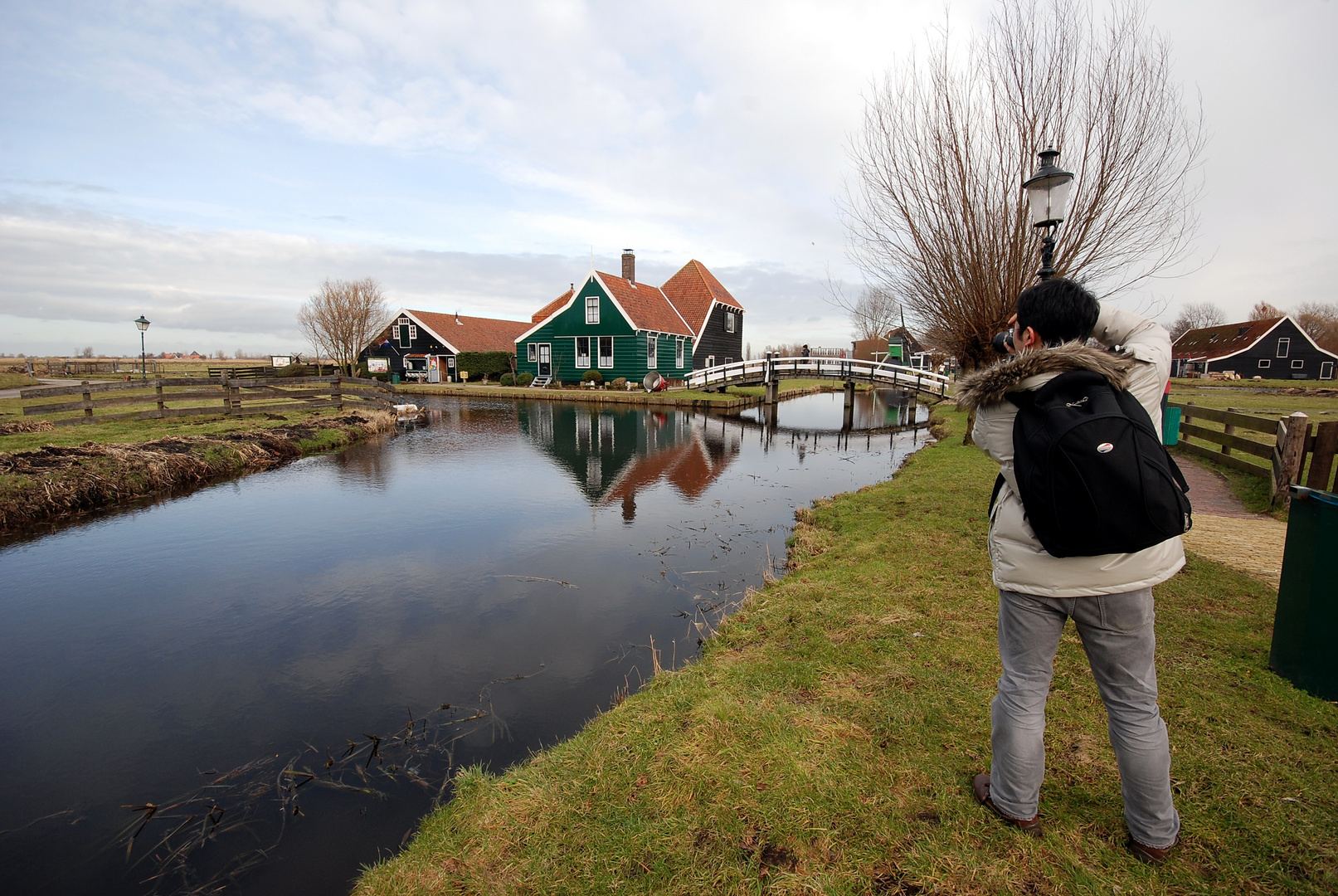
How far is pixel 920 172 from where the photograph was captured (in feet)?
29.9

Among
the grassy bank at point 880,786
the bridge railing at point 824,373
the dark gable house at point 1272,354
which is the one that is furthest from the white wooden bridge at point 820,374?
the dark gable house at point 1272,354

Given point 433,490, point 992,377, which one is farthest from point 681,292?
point 992,377

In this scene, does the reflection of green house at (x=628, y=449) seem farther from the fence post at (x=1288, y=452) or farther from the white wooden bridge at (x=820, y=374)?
the fence post at (x=1288, y=452)

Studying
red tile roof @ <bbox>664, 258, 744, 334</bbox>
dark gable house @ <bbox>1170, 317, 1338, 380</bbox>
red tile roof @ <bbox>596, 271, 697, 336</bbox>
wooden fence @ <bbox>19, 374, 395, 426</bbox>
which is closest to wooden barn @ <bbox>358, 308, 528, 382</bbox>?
red tile roof @ <bbox>596, 271, 697, 336</bbox>

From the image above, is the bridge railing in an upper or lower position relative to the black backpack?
upper

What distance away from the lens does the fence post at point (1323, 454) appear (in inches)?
282

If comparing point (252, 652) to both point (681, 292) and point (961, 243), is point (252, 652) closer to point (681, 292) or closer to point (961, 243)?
point (961, 243)

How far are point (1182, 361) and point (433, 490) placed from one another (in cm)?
6836

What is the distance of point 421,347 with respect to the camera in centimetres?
4091

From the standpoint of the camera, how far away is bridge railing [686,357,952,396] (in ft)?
85.9

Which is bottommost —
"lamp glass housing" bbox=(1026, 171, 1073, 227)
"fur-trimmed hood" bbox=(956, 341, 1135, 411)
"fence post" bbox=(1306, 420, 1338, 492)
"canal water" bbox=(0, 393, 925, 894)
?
"canal water" bbox=(0, 393, 925, 894)

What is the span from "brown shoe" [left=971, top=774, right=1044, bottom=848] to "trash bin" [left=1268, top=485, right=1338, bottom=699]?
7.30ft

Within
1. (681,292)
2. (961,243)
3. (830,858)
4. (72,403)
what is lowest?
(830,858)

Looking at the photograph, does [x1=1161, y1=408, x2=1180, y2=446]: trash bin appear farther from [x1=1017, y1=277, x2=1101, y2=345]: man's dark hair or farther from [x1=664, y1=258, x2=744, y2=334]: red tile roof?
[x1=664, y1=258, x2=744, y2=334]: red tile roof
